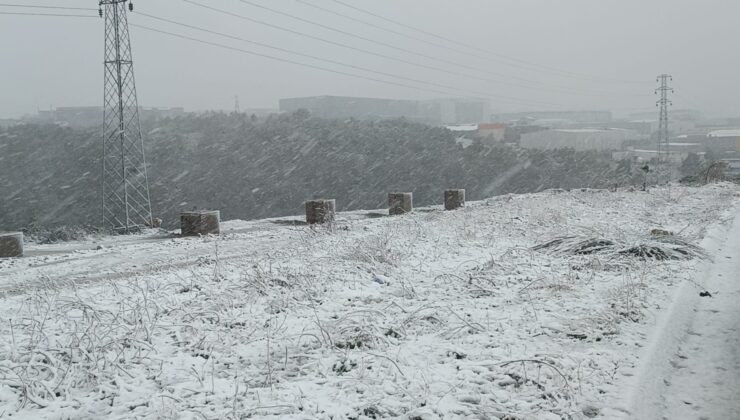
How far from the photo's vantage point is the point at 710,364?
457 cm

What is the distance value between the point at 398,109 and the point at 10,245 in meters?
61.7

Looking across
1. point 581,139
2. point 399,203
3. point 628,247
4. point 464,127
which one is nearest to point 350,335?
point 628,247

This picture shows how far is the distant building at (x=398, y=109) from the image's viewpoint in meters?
66.6

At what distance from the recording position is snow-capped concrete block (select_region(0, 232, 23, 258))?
41.3 ft

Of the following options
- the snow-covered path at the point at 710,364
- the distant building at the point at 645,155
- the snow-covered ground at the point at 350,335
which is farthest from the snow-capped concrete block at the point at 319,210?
the distant building at the point at 645,155

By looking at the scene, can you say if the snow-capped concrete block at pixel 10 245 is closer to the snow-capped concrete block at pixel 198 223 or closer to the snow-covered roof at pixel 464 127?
the snow-capped concrete block at pixel 198 223

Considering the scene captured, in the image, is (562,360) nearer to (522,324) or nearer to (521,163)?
(522,324)

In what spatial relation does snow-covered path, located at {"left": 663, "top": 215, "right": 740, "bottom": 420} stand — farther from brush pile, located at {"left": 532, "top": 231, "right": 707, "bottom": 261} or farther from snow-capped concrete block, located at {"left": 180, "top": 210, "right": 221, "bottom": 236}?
snow-capped concrete block, located at {"left": 180, "top": 210, "right": 221, "bottom": 236}

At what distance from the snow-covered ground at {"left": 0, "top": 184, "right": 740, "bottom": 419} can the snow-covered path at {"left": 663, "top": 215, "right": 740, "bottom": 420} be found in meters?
0.21

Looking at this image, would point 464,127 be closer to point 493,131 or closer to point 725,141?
point 493,131

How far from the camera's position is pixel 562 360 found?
15.0ft

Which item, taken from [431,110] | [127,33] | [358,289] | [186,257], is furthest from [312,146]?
[358,289]

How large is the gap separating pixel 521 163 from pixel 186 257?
190ft

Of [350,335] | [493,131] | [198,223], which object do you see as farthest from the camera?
[493,131]
